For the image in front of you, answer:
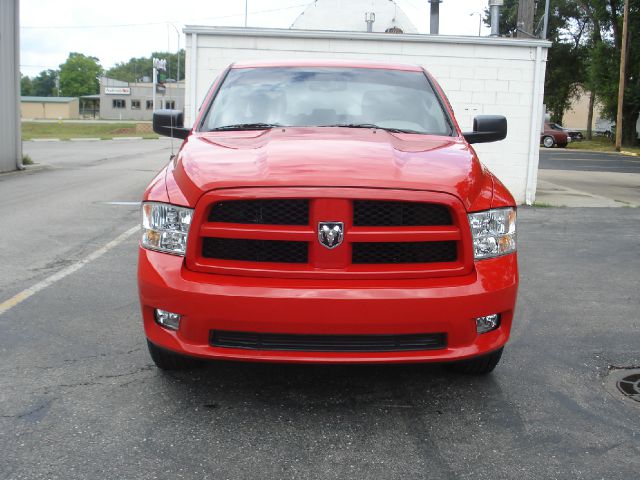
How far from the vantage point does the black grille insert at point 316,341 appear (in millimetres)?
3287

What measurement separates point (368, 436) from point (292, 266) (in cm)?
84

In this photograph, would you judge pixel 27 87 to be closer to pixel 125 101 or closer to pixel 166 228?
pixel 125 101

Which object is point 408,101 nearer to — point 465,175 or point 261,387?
point 465,175

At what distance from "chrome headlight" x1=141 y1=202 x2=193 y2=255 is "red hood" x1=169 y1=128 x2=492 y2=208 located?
7 centimetres

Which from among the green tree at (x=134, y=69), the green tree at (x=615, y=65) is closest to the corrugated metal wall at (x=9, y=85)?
the green tree at (x=615, y=65)

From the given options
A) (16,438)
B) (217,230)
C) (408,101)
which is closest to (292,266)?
(217,230)

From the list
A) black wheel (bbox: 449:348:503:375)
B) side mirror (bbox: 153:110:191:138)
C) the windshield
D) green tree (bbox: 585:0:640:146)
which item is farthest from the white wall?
green tree (bbox: 585:0:640:146)

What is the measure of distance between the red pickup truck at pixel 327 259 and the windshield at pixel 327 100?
1.07 metres

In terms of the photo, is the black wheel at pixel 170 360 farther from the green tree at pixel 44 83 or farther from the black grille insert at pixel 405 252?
the green tree at pixel 44 83

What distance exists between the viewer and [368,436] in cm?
328

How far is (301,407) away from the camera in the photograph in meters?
3.60

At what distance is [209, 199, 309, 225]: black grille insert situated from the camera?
333cm

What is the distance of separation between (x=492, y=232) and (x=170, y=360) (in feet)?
6.01

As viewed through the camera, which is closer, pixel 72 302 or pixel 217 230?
pixel 217 230
